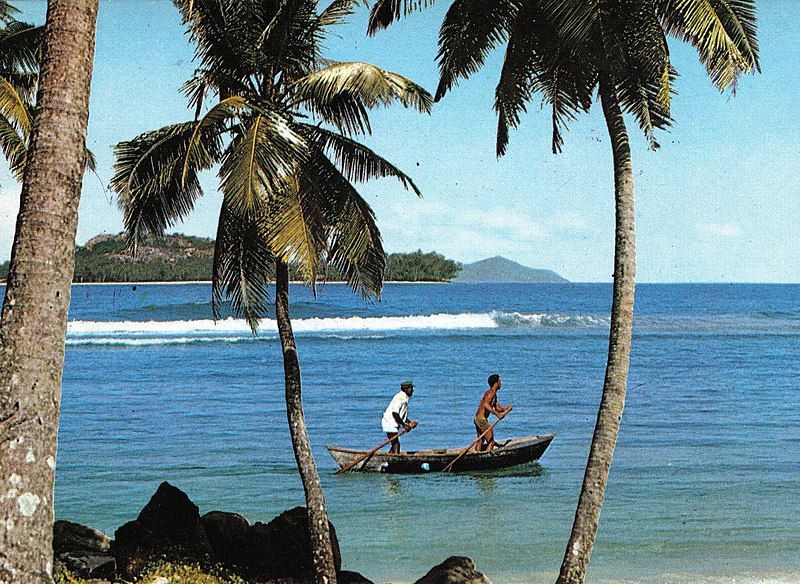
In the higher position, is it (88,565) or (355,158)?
(355,158)

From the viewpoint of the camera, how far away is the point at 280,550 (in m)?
11.4

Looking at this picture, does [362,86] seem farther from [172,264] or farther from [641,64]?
[172,264]

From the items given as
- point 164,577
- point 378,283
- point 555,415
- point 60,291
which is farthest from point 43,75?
point 555,415

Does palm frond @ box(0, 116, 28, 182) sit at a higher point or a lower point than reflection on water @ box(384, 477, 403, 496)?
higher

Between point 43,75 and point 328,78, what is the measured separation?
351cm

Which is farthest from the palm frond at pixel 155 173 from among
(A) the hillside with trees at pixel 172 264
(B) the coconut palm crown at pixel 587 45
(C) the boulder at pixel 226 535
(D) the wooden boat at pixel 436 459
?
(A) the hillside with trees at pixel 172 264

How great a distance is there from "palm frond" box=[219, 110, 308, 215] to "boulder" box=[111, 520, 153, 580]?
3.93 m

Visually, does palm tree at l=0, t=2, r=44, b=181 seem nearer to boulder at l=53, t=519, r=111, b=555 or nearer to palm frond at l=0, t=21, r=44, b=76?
palm frond at l=0, t=21, r=44, b=76

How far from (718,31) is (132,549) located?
26.4 ft

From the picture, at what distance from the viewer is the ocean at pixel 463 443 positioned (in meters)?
14.7

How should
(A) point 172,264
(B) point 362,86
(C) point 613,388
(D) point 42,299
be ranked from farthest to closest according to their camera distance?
(A) point 172,264
(B) point 362,86
(C) point 613,388
(D) point 42,299

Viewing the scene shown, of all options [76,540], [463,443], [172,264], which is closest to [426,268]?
[172,264]

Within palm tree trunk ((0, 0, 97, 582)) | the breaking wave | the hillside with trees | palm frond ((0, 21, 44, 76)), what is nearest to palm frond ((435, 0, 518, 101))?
palm tree trunk ((0, 0, 97, 582))

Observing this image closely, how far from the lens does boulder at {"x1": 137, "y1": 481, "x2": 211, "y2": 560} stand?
1116 centimetres
